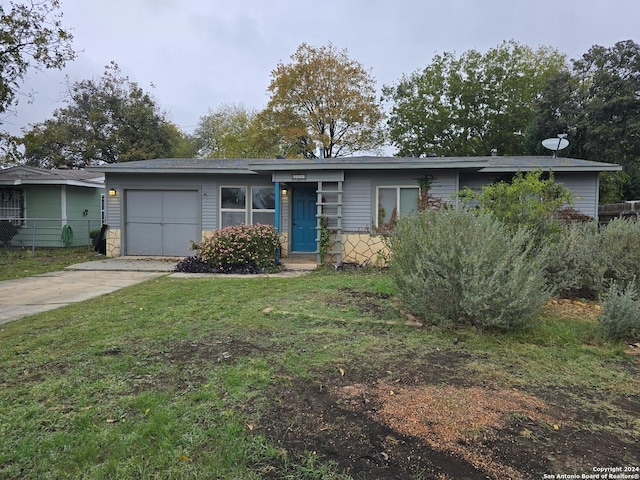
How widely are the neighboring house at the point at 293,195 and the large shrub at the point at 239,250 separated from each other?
4.06 ft

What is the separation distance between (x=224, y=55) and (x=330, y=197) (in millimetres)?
12399

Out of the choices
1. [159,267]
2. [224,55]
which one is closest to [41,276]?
[159,267]

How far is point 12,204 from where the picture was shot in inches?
567

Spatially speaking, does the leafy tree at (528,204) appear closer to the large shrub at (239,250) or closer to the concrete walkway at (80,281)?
the concrete walkway at (80,281)

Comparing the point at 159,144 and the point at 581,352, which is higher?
the point at 159,144

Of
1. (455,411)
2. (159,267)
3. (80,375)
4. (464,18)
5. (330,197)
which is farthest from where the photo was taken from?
(464,18)

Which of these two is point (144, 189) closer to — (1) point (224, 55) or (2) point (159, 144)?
(1) point (224, 55)

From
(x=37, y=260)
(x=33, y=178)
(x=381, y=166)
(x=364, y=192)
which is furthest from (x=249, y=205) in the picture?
(x=33, y=178)

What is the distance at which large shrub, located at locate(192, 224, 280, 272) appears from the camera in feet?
29.9

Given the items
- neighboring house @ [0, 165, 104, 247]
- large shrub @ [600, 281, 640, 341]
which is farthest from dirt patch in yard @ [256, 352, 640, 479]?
neighboring house @ [0, 165, 104, 247]

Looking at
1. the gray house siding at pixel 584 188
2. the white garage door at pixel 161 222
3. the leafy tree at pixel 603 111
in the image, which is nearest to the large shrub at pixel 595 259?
the gray house siding at pixel 584 188

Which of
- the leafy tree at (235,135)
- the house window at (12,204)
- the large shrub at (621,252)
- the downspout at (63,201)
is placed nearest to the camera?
the large shrub at (621,252)

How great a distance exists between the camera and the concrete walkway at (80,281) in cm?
580

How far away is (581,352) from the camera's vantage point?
142 inches
